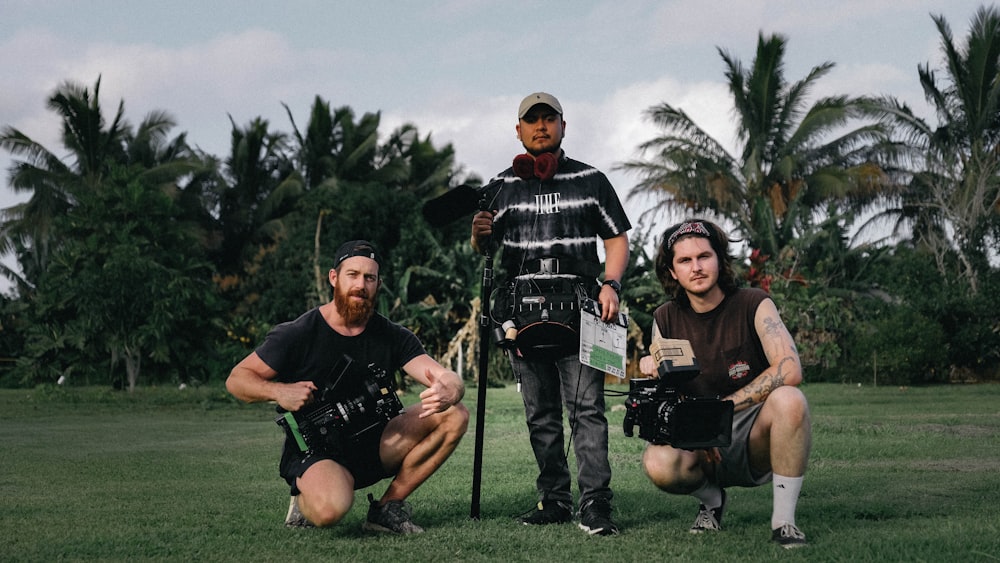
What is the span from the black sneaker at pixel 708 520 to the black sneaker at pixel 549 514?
0.68 meters

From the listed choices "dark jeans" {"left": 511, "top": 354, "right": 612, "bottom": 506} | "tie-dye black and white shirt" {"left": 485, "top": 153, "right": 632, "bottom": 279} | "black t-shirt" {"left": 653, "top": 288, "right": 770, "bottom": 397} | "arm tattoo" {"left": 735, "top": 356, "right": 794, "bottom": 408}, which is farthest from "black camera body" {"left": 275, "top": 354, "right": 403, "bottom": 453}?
"arm tattoo" {"left": 735, "top": 356, "right": 794, "bottom": 408}

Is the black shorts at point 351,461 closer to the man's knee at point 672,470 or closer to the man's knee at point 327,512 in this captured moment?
the man's knee at point 327,512

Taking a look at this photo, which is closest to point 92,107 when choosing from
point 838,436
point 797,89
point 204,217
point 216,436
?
point 204,217

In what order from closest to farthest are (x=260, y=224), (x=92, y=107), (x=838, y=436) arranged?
1. (x=838, y=436)
2. (x=92, y=107)
3. (x=260, y=224)

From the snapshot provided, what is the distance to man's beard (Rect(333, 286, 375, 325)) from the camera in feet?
15.6

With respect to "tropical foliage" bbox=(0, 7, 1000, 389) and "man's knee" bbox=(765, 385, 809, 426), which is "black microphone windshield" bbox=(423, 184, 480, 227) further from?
"tropical foliage" bbox=(0, 7, 1000, 389)

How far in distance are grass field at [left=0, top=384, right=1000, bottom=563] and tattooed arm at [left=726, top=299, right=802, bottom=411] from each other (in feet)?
2.03

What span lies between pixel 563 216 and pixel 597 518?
5.04 feet

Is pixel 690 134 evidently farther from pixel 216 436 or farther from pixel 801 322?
pixel 216 436

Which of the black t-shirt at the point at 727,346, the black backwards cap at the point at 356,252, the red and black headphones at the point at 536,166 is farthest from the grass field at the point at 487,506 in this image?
the red and black headphones at the point at 536,166

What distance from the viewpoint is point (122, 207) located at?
22.7 metres

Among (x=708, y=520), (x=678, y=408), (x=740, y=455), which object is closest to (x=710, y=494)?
(x=708, y=520)

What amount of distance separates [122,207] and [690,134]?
18.2 m

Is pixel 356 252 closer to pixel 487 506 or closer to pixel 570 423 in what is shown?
pixel 570 423
